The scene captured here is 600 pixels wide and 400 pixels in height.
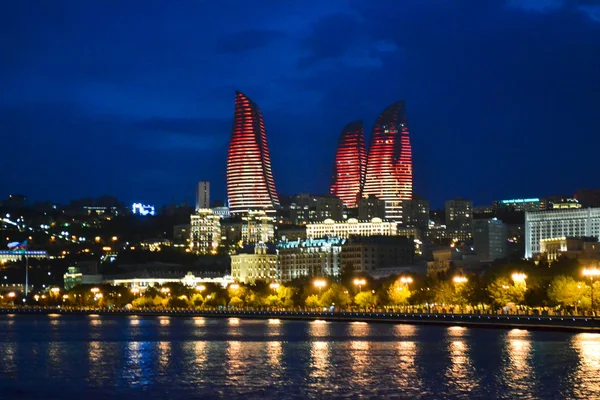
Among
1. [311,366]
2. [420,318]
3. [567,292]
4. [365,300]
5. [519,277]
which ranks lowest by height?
[311,366]

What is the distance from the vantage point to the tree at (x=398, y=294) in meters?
144

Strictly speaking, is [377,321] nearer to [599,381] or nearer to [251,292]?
[251,292]

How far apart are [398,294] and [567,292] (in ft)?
128

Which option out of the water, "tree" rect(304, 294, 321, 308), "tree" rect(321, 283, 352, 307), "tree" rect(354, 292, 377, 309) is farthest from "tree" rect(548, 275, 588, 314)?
"tree" rect(304, 294, 321, 308)

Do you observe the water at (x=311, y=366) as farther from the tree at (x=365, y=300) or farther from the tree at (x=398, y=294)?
the tree at (x=365, y=300)

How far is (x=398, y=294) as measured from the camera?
144m

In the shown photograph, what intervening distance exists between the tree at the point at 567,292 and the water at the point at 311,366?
36.9ft

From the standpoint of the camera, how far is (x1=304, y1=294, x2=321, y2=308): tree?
523 feet

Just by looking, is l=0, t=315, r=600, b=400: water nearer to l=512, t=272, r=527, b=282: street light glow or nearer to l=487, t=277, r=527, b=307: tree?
l=487, t=277, r=527, b=307: tree

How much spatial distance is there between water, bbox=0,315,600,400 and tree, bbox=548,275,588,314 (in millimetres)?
11255

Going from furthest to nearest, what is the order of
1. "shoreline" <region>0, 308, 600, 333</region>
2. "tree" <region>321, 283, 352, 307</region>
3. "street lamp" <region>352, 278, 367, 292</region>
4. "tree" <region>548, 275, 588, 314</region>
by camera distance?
"street lamp" <region>352, 278, 367, 292</region>, "tree" <region>321, 283, 352, 307</region>, "tree" <region>548, 275, 588, 314</region>, "shoreline" <region>0, 308, 600, 333</region>

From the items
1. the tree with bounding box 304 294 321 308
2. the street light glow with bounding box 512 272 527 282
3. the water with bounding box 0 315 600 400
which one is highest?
the street light glow with bounding box 512 272 527 282

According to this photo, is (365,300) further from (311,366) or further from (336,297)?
(311,366)

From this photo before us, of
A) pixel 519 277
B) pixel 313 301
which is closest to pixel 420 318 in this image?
pixel 519 277
